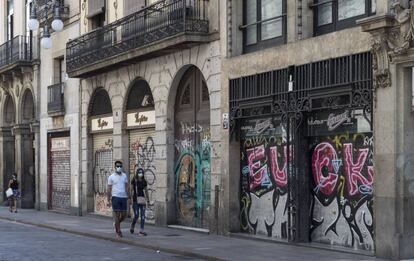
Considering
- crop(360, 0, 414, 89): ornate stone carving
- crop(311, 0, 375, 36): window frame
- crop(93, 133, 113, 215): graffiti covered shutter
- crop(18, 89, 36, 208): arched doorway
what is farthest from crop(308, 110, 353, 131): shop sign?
crop(18, 89, 36, 208): arched doorway

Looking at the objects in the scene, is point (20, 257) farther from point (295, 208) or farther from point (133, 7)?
point (133, 7)

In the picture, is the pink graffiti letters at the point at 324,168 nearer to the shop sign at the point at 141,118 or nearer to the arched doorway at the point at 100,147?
the shop sign at the point at 141,118

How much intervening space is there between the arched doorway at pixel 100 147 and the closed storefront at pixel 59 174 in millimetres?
2409

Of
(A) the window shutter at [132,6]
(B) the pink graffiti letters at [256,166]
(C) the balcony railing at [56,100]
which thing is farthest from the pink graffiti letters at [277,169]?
(C) the balcony railing at [56,100]

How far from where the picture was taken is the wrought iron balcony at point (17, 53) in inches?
1292

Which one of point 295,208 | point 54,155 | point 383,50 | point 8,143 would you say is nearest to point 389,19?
point 383,50

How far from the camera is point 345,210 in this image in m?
14.8

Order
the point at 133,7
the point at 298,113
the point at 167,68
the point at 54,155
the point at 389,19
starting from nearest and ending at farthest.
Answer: the point at 389,19, the point at 298,113, the point at 167,68, the point at 133,7, the point at 54,155

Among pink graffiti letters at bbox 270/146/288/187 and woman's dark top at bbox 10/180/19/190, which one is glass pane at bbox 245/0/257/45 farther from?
woman's dark top at bbox 10/180/19/190

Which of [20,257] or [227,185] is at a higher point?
[227,185]

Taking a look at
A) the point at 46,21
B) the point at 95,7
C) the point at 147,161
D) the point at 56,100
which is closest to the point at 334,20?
the point at 147,161

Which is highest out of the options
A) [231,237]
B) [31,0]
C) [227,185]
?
[31,0]

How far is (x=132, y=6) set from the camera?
23547 mm

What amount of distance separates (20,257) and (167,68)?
8455mm
